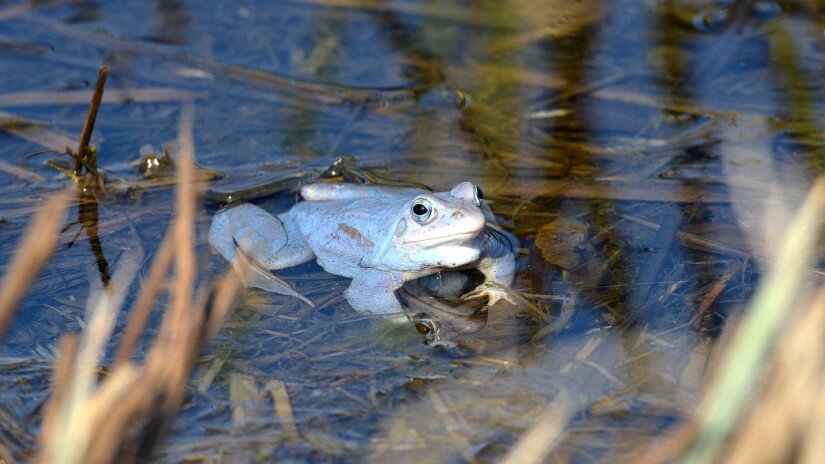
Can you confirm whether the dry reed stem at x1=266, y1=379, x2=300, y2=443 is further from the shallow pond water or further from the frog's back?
the frog's back

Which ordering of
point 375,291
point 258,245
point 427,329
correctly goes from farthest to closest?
1. point 258,245
2. point 375,291
3. point 427,329

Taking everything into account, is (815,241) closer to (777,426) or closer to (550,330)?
(550,330)

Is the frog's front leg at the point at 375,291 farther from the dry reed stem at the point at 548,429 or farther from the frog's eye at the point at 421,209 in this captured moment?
the dry reed stem at the point at 548,429

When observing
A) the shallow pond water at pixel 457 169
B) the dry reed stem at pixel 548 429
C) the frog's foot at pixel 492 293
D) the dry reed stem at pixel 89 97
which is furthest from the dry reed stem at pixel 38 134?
the dry reed stem at pixel 548 429

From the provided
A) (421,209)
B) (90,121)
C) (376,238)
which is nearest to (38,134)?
(90,121)

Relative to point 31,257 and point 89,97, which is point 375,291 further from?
point 89,97

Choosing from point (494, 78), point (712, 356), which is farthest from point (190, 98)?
point (712, 356)
